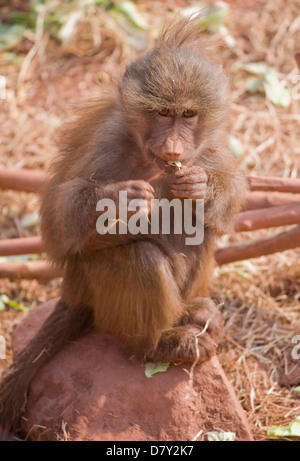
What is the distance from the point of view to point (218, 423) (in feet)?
13.0

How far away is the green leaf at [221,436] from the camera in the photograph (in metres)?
3.88

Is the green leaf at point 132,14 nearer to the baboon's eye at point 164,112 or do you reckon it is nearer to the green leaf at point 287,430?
the baboon's eye at point 164,112

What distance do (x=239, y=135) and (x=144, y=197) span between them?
366cm

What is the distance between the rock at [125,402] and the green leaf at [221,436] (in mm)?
34

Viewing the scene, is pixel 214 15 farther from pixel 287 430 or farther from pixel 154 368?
pixel 287 430

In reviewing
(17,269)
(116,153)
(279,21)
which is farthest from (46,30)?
(116,153)

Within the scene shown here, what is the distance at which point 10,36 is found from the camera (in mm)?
8141

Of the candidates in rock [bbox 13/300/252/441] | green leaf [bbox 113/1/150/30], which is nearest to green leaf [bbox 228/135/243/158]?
green leaf [bbox 113/1/150/30]

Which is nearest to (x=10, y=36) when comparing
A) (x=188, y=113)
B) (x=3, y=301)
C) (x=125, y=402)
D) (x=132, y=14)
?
(x=132, y=14)

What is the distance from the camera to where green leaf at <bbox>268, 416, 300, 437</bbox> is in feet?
13.0

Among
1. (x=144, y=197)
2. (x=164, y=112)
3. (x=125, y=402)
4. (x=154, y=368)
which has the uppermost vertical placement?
(x=164, y=112)

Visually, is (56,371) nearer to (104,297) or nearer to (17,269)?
(104,297)

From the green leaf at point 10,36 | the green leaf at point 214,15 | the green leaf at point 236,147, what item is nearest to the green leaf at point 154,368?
the green leaf at point 236,147

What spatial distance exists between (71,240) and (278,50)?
15.8ft
